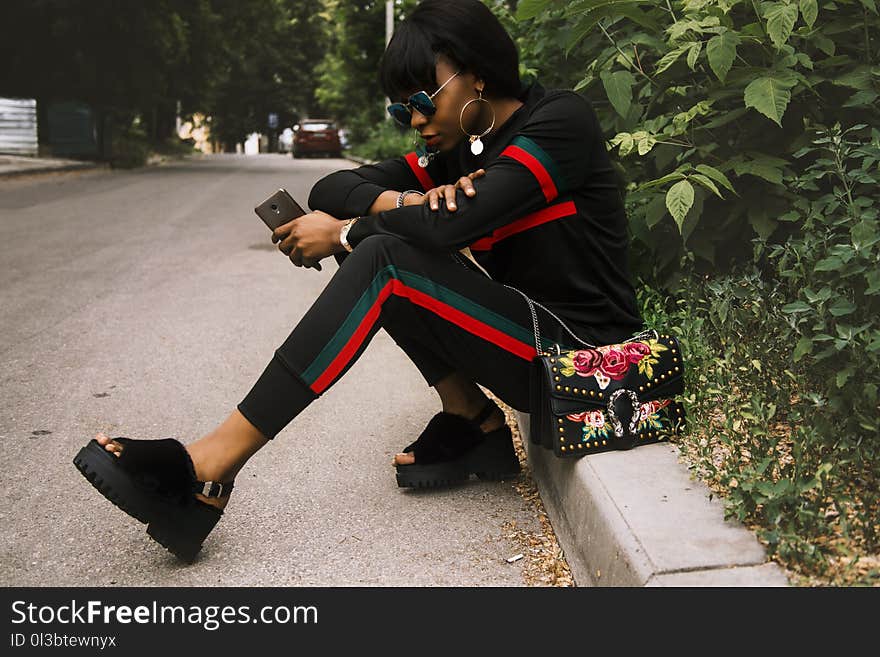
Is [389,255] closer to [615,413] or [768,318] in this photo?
[615,413]

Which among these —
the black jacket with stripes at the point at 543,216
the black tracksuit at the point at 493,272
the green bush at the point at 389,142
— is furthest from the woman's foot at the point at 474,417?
the green bush at the point at 389,142

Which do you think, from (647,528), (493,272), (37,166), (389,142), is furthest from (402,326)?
(389,142)

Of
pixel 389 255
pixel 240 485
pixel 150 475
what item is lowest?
pixel 240 485

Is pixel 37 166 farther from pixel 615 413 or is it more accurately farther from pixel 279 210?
pixel 615 413

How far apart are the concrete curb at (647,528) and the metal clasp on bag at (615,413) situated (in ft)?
0.19

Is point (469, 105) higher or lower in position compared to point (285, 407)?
higher

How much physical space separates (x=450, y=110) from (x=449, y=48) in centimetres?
17

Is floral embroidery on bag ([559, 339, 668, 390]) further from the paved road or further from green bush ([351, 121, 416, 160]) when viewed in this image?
green bush ([351, 121, 416, 160])

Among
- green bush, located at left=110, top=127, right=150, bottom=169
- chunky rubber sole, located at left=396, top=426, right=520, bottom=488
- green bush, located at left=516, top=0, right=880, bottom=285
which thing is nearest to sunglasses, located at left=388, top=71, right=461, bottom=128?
green bush, located at left=516, top=0, right=880, bottom=285

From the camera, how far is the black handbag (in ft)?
8.78

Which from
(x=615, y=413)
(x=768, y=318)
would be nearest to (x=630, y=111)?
(x=768, y=318)
